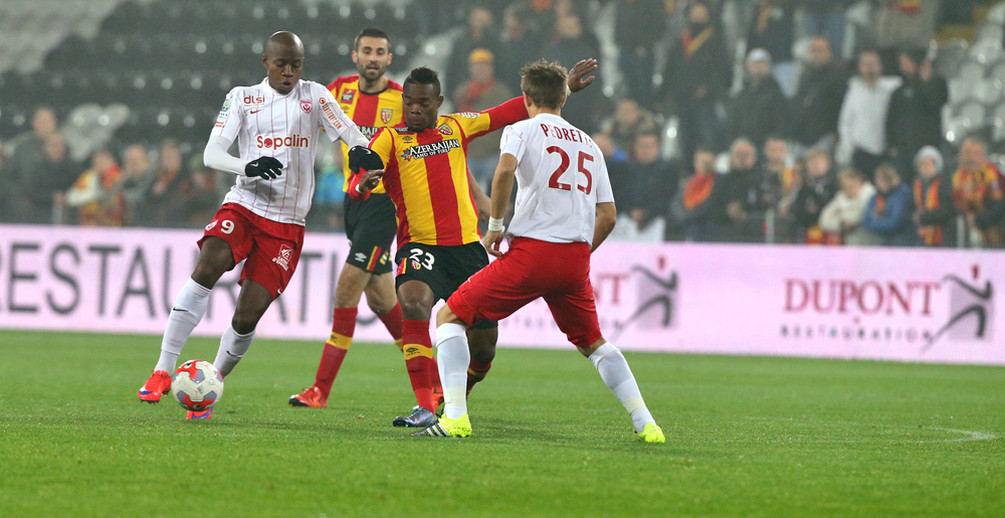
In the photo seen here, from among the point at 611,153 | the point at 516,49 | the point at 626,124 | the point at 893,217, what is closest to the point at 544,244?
the point at 893,217

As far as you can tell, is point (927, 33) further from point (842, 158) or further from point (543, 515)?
point (543, 515)

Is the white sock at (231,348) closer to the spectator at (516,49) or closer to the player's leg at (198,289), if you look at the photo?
the player's leg at (198,289)

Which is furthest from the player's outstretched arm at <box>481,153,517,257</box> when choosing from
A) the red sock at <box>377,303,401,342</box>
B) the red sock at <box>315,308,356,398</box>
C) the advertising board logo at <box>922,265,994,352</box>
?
the advertising board logo at <box>922,265,994,352</box>

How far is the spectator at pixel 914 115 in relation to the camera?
15.3 meters

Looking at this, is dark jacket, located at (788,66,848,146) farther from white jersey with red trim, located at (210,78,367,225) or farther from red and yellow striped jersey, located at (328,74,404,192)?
white jersey with red trim, located at (210,78,367,225)

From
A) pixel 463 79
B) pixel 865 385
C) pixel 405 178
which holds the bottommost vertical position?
pixel 865 385

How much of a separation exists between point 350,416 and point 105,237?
9.17m

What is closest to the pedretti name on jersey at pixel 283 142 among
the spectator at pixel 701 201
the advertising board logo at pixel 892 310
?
the advertising board logo at pixel 892 310

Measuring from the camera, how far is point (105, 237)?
15.2m

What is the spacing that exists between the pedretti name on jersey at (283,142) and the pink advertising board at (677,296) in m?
7.39

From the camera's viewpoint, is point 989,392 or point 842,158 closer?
point 989,392

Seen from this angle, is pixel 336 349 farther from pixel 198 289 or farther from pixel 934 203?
pixel 934 203

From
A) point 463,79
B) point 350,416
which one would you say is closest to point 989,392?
point 350,416

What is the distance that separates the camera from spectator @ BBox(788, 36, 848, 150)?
51.9 ft
